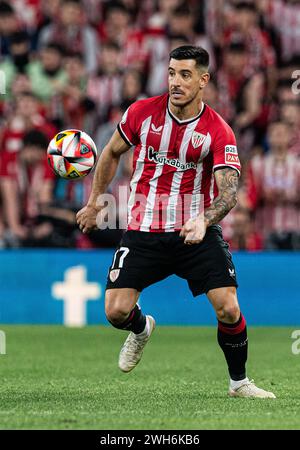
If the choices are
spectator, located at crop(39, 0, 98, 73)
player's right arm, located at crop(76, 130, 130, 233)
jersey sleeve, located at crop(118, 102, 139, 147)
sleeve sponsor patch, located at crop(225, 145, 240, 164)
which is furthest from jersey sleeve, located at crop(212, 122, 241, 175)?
spectator, located at crop(39, 0, 98, 73)

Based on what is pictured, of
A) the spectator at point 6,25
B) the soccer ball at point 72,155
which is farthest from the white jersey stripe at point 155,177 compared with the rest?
the spectator at point 6,25

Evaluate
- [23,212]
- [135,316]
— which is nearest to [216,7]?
[23,212]

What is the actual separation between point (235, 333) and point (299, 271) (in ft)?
18.8

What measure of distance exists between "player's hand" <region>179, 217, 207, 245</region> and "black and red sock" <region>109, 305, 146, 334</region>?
Answer: 1141 millimetres

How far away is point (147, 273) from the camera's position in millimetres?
7223

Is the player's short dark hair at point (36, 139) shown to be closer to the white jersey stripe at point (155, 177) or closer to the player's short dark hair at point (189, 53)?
the white jersey stripe at point (155, 177)

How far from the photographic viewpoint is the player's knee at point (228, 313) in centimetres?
686

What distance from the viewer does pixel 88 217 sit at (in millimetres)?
7316

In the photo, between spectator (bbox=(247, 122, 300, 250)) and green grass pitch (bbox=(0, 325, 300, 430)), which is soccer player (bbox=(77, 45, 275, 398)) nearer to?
green grass pitch (bbox=(0, 325, 300, 430))

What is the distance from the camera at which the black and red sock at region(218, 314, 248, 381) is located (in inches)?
277

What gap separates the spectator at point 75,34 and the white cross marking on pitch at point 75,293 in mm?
3217

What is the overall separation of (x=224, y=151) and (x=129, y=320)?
135cm

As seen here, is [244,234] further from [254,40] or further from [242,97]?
[254,40]

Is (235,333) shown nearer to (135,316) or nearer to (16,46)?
(135,316)
